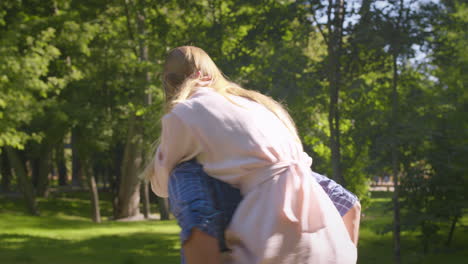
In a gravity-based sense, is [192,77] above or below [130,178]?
above

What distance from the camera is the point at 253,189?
5.40 feet

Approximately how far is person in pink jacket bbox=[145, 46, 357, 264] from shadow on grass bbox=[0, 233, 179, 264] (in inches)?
358

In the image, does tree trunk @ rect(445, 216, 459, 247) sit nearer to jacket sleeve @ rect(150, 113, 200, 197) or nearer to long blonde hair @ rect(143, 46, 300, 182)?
long blonde hair @ rect(143, 46, 300, 182)

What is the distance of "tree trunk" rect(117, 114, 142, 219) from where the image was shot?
21.7 m

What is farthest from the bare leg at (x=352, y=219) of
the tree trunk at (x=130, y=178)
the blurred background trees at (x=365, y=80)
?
the tree trunk at (x=130, y=178)

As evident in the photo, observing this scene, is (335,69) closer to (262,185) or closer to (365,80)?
(365,80)

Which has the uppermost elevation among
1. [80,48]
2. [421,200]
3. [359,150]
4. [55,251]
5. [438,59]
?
[80,48]

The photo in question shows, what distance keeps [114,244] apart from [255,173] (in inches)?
468

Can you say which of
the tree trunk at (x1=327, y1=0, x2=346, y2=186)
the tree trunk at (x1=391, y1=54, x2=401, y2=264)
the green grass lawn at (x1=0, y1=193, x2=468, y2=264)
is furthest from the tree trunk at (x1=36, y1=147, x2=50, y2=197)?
the tree trunk at (x1=391, y1=54, x2=401, y2=264)

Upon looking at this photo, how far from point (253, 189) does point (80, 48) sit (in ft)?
53.8

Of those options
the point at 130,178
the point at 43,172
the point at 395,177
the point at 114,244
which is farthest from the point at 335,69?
the point at 43,172

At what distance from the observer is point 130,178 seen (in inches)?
934

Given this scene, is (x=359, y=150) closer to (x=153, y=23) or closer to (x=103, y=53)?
(x=153, y=23)

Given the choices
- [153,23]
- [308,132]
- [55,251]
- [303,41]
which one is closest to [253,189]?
[303,41]
